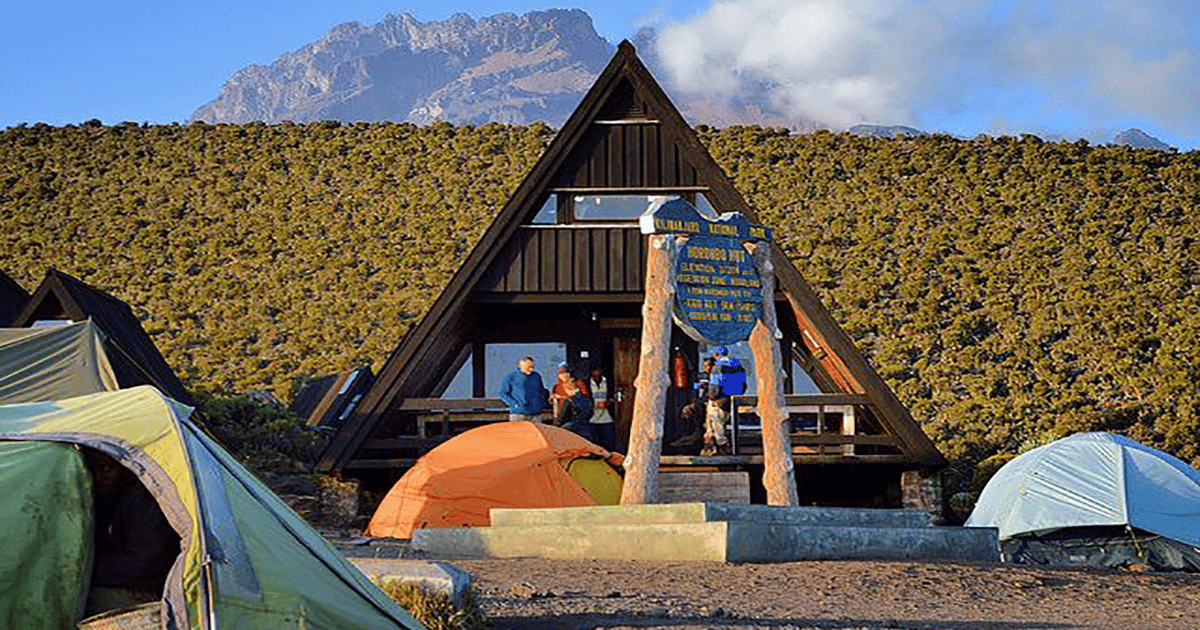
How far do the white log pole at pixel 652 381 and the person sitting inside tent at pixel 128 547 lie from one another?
6.63 metres

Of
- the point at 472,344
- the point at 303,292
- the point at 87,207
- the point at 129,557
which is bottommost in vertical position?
the point at 129,557

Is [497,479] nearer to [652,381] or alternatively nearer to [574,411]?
[652,381]

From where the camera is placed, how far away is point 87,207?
4909 centimetres

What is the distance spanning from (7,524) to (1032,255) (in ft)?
132

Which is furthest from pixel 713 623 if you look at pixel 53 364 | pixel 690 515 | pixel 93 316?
pixel 93 316

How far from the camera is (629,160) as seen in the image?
783 inches

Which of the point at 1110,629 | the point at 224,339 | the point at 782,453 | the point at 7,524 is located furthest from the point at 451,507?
the point at 224,339

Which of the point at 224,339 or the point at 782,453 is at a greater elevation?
the point at 224,339

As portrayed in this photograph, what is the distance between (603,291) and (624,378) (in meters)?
2.00

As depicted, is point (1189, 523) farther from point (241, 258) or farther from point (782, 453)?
point (241, 258)

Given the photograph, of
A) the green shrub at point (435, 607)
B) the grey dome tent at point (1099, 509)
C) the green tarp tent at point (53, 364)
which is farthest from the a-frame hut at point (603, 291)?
the green shrub at point (435, 607)

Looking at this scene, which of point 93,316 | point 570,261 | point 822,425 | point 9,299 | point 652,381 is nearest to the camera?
point 652,381

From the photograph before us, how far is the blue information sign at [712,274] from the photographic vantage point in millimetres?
14391

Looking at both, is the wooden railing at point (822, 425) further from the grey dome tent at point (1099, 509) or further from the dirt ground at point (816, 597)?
the dirt ground at point (816, 597)
